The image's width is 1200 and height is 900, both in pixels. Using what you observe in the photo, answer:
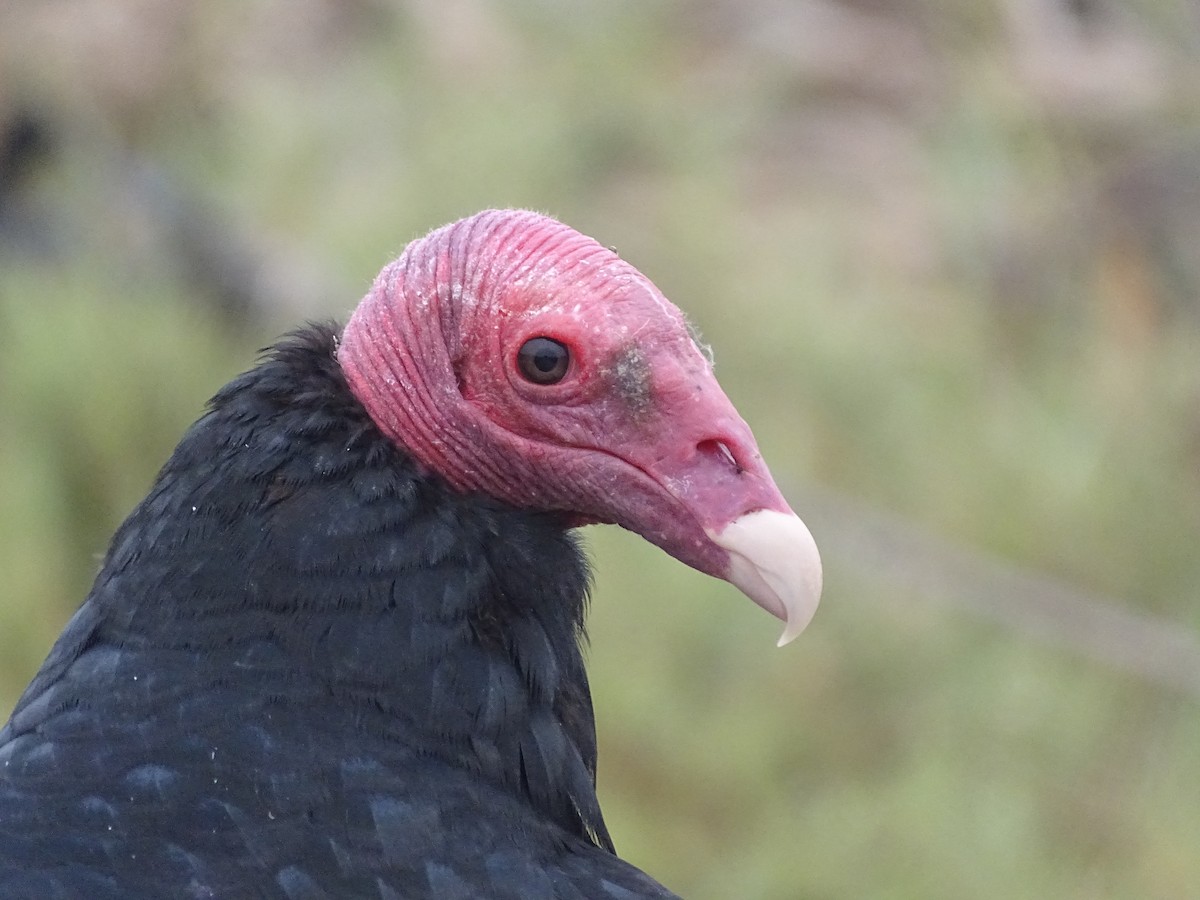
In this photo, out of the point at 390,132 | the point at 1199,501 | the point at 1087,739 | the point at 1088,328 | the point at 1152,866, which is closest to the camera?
the point at 1152,866

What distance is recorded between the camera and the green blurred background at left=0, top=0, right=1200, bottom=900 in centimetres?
478

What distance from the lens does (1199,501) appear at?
6.11m

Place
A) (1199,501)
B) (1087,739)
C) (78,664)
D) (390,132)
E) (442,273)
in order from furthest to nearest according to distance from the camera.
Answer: (390,132), (1199,501), (1087,739), (442,273), (78,664)

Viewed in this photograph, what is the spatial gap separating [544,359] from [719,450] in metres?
0.27

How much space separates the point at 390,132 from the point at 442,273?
590 cm

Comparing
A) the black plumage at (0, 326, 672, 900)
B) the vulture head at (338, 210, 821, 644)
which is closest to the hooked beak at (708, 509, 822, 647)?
the vulture head at (338, 210, 821, 644)

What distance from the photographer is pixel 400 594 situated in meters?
2.12

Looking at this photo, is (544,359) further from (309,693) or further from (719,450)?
(309,693)

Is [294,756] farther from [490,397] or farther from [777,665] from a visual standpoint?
[777,665]

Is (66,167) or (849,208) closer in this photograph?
(66,167)

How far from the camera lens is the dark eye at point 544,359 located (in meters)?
2.19

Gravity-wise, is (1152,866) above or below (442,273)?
above

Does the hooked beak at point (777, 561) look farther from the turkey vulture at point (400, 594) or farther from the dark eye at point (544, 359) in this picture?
the dark eye at point (544, 359)

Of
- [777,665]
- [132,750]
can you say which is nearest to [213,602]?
[132,750]
